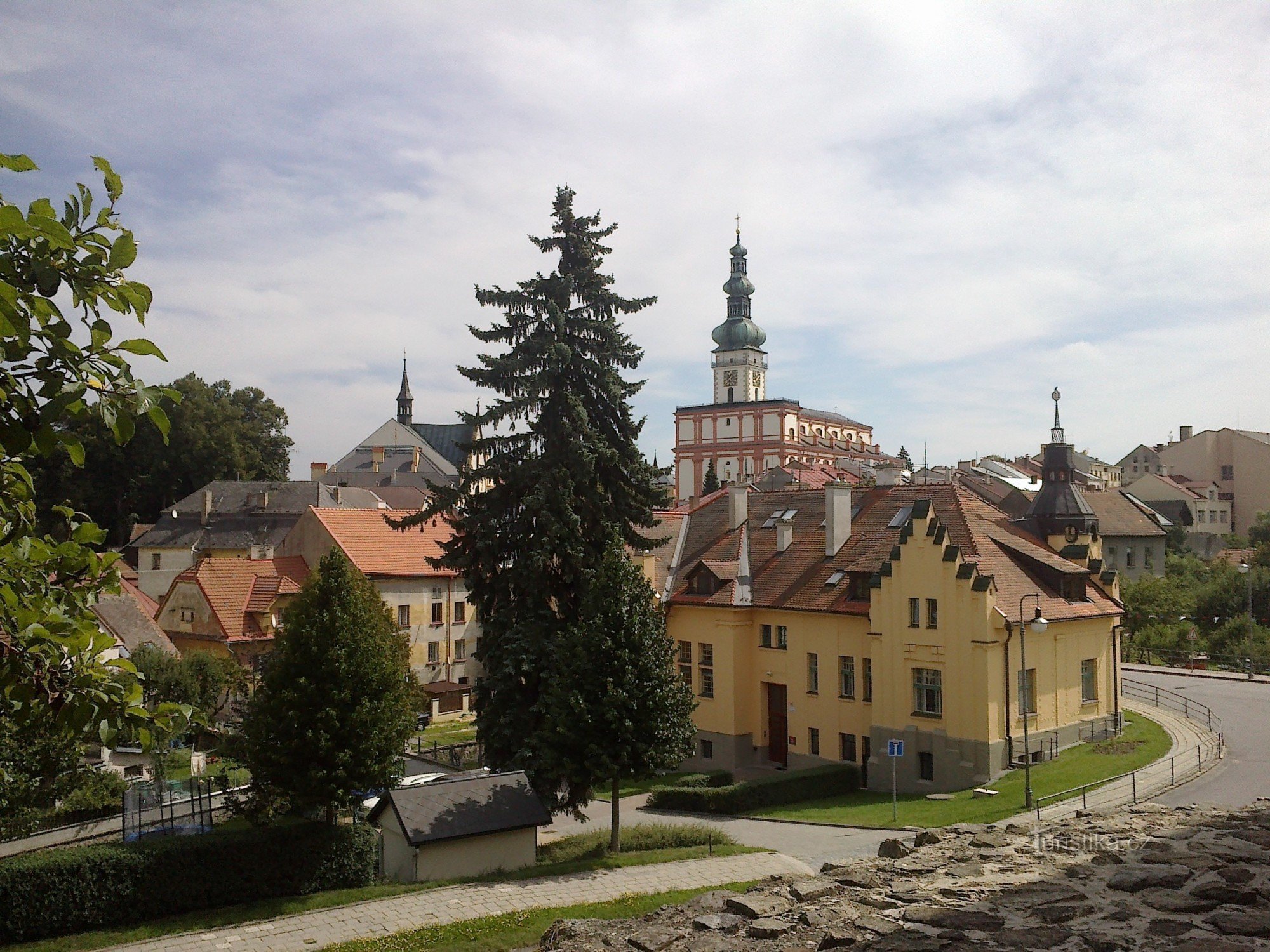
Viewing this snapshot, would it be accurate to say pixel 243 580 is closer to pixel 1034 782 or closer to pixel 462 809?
pixel 462 809

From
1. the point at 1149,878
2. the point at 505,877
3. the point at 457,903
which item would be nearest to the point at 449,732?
the point at 505,877

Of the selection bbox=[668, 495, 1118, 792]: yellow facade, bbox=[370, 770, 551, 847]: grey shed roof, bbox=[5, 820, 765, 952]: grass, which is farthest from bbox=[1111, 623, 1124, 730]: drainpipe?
bbox=[370, 770, 551, 847]: grey shed roof

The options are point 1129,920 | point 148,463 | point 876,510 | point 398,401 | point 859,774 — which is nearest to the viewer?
point 1129,920

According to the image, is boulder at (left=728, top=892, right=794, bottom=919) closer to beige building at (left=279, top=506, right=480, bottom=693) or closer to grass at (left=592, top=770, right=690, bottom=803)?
grass at (left=592, top=770, right=690, bottom=803)

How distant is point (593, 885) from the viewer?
22422mm

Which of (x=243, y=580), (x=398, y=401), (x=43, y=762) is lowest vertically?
(x=43, y=762)

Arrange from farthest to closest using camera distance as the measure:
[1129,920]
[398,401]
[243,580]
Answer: [398,401], [243,580], [1129,920]

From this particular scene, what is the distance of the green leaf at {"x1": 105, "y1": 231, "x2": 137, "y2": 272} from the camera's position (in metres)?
5.29

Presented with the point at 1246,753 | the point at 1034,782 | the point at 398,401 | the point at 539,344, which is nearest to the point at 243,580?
the point at 539,344

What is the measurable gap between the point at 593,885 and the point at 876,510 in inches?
904

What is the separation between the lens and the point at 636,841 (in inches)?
1068

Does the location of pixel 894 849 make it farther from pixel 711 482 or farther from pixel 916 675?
pixel 711 482

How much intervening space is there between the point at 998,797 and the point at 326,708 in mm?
19349

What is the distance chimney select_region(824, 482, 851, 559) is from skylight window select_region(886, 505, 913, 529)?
1.81 m
